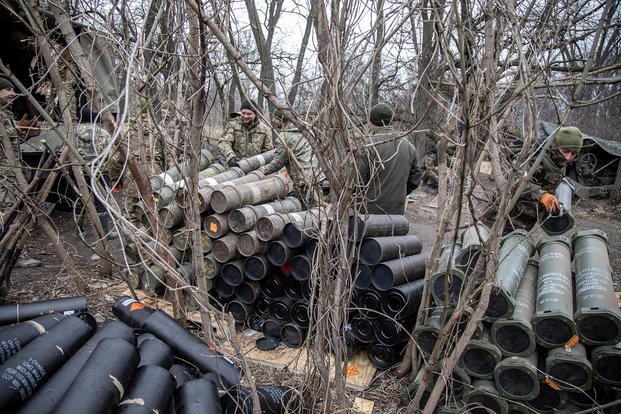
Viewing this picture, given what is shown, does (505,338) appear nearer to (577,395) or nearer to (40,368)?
(577,395)

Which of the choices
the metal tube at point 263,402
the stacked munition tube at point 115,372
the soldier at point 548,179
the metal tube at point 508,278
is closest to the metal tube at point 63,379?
the stacked munition tube at point 115,372

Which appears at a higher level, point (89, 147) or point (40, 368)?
point (89, 147)

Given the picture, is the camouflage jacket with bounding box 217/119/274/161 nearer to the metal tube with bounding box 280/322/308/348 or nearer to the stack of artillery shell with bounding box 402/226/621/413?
the metal tube with bounding box 280/322/308/348

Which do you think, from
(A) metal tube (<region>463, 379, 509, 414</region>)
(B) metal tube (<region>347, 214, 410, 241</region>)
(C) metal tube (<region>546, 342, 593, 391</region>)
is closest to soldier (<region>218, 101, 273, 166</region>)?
(B) metal tube (<region>347, 214, 410, 241</region>)

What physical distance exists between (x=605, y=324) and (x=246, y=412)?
2526 mm

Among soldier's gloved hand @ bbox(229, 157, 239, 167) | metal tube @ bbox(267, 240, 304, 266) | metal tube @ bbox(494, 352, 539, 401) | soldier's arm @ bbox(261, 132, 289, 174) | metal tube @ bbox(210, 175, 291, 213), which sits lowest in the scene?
metal tube @ bbox(494, 352, 539, 401)

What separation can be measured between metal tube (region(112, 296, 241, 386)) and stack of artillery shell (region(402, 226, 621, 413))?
1445 millimetres

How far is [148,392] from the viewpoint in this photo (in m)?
2.26

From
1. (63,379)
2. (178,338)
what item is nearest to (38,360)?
(63,379)

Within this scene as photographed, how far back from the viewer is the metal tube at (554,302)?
288 centimetres

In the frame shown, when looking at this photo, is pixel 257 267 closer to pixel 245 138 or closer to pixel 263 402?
pixel 263 402

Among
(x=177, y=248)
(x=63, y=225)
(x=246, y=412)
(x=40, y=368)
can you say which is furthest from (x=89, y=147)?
(x=246, y=412)

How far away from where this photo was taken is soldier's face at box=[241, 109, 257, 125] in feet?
22.8

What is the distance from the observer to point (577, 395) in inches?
114
